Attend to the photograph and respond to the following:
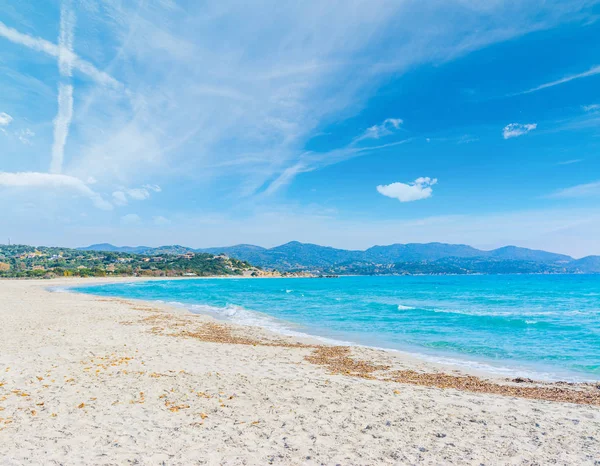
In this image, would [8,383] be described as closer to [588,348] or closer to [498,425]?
[498,425]

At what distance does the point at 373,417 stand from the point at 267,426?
2.15 metres

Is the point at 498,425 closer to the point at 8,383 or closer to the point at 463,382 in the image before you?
the point at 463,382

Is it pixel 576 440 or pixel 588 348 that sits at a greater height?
pixel 576 440

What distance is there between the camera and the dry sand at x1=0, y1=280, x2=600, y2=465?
18.8 feet

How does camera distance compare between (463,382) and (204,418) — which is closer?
(204,418)

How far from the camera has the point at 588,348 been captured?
18.5m

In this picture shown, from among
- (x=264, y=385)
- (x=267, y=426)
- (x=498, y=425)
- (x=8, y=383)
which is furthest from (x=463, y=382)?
(x=8, y=383)

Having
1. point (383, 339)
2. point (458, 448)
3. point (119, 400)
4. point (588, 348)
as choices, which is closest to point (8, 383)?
point (119, 400)

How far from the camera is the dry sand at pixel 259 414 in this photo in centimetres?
574

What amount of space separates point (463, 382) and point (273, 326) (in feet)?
51.0

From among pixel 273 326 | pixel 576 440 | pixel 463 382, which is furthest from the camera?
pixel 273 326

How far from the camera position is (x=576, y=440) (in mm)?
6410

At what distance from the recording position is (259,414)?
737cm

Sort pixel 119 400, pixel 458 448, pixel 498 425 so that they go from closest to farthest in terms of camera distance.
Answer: pixel 458 448
pixel 498 425
pixel 119 400
